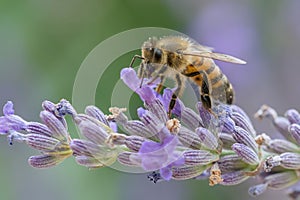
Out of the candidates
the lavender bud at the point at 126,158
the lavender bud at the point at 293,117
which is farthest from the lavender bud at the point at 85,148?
the lavender bud at the point at 293,117

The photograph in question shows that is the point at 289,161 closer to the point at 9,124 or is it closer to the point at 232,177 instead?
the point at 232,177

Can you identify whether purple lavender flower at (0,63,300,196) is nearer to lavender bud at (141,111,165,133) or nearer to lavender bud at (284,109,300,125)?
lavender bud at (141,111,165,133)

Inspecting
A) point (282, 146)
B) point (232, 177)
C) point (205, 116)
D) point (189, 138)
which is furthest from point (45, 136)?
point (282, 146)

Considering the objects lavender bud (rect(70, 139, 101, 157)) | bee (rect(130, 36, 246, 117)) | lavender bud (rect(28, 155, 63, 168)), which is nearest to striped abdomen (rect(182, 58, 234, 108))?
bee (rect(130, 36, 246, 117))

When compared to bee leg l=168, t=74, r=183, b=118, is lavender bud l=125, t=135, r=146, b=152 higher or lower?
lower

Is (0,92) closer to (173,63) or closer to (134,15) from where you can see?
(134,15)

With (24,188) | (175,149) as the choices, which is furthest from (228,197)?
(175,149)

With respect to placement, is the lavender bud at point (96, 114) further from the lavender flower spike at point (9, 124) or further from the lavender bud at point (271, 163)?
the lavender bud at point (271, 163)
